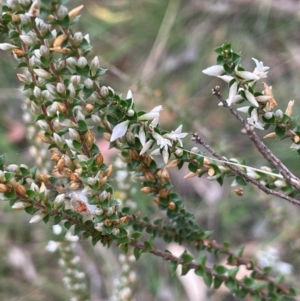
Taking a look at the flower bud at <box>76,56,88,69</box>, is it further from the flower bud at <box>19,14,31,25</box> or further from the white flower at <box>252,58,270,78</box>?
the white flower at <box>252,58,270,78</box>

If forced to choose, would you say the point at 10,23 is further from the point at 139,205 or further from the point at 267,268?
the point at 139,205

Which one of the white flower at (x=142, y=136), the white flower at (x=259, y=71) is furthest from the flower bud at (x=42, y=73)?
the white flower at (x=259, y=71)

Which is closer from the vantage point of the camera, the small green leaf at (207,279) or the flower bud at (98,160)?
the flower bud at (98,160)

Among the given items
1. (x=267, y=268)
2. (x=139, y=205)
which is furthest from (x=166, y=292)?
(x=267, y=268)

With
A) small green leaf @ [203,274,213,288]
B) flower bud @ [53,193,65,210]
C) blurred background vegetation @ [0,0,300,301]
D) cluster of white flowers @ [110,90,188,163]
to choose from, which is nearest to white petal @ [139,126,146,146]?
cluster of white flowers @ [110,90,188,163]

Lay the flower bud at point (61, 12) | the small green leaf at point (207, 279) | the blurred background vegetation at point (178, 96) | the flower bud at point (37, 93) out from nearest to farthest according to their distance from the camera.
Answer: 1. the flower bud at point (61, 12)
2. the flower bud at point (37, 93)
3. the small green leaf at point (207, 279)
4. the blurred background vegetation at point (178, 96)

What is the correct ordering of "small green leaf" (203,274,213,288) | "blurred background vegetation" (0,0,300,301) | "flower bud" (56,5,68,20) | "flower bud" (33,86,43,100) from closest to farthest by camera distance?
"flower bud" (56,5,68,20) < "flower bud" (33,86,43,100) < "small green leaf" (203,274,213,288) < "blurred background vegetation" (0,0,300,301)

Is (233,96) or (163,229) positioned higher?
(233,96)

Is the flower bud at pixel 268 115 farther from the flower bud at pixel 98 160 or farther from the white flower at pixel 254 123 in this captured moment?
the flower bud at pixel 98 160
